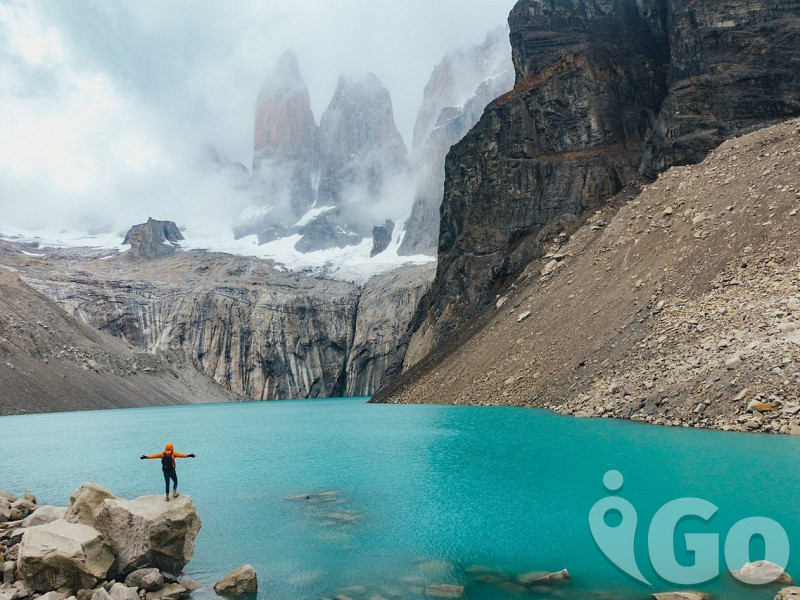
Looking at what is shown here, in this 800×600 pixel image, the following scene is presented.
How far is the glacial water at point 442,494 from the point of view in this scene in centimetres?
1043

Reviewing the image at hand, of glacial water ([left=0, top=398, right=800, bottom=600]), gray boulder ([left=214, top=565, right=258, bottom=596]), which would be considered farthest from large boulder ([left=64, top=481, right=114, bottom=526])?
gray boulder ([left=214, top=565, right=258, bottom=596])

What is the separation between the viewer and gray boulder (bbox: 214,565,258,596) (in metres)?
10.0

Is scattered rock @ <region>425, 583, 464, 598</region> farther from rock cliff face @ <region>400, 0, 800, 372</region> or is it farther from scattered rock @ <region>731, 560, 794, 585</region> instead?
rock cliff face @ <region>400, 0, 800, 372</region>

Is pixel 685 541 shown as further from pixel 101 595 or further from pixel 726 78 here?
pixel 726 78

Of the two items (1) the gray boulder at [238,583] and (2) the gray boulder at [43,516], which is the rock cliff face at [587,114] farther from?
(1) the gray boulder at [238,583]

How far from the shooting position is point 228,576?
10195mm

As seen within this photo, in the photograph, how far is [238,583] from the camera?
10.0 meters

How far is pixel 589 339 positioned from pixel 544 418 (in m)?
8.33

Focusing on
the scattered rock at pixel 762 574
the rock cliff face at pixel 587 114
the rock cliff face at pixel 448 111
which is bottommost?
the scattered rock at pixel 762 574

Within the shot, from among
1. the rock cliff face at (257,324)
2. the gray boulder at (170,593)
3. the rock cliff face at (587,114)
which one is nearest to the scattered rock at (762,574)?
the gray boulder at (170,593)

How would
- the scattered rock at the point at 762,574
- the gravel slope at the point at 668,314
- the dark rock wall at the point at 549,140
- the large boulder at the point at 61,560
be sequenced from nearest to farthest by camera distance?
the scattered rock at the point at 762,574
the large boulder at the point at 61,560
the gravel slope at the point at 668,314
the dark rock wall at the point at 549,140

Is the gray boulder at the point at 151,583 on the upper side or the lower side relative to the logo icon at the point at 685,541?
lower

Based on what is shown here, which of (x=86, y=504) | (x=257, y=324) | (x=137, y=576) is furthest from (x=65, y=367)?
(x=137, y=576)

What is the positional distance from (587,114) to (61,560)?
61.3 meters
